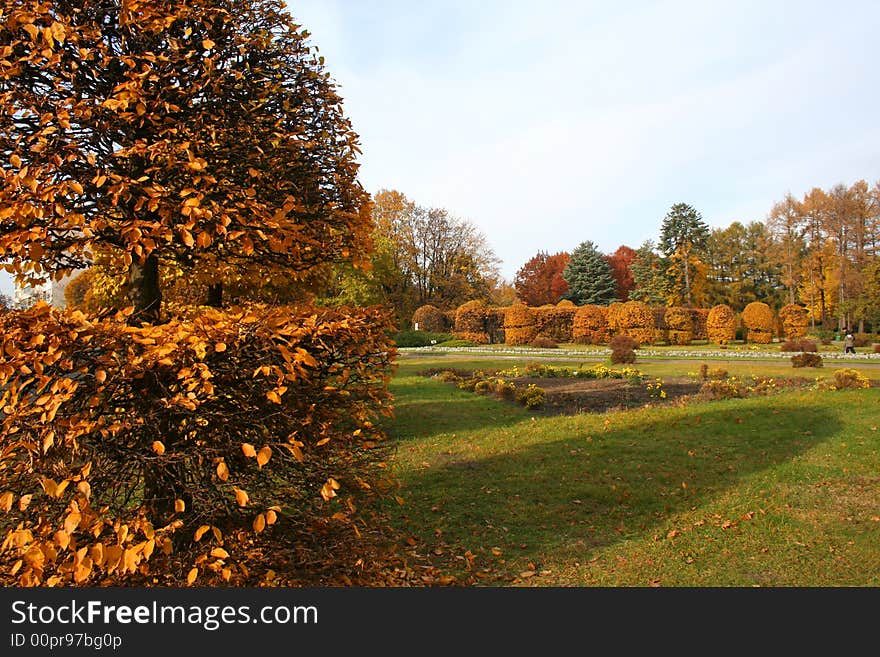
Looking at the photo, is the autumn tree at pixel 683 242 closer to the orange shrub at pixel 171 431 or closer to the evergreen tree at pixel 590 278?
the evergreen tree at pixel 590 278

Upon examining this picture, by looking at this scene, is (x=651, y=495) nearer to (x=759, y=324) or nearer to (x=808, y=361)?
(x=808, y=361)

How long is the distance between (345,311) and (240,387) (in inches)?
32.1

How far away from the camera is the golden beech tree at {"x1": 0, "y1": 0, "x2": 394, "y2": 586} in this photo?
2844 mm

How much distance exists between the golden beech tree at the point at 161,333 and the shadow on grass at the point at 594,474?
1733mm

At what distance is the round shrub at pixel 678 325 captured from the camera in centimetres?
3019

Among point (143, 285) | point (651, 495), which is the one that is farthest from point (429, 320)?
point (143, 285)

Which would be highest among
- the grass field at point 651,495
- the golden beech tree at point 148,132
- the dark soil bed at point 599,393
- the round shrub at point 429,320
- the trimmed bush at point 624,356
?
the golden beech tree at point 148,132

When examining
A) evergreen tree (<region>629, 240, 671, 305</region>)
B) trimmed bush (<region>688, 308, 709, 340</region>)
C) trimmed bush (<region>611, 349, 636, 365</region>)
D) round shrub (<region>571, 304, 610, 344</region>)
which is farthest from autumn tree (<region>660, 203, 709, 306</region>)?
trimmed bush (<region>611, 349, 636, 365</region>)

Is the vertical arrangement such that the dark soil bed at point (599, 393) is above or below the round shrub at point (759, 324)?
below

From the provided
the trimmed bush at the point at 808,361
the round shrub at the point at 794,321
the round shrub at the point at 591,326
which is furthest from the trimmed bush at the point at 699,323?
the trimmed bush at the point at 808,361

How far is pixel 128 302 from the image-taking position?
153 inches

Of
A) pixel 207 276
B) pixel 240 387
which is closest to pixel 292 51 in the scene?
pixel 207 276

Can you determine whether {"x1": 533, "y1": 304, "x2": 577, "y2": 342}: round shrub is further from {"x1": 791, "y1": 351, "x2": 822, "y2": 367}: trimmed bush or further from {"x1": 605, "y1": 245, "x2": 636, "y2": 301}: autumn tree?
{"x1": 605, "y1": 245, "x2": 636, "y2": 301}: autumn tree

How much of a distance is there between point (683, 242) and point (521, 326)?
2536 cm
